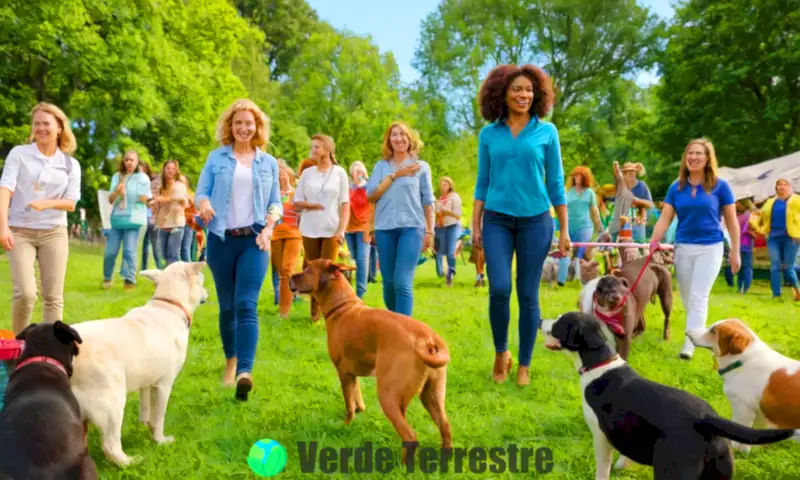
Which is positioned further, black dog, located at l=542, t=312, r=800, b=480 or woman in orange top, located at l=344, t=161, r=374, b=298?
woman in orange top, located at l=344, t=161, r=374, b=298

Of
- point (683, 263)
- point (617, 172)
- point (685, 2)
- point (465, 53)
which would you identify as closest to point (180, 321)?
point (683, 263)

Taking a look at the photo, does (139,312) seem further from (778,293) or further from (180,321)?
(778,293)

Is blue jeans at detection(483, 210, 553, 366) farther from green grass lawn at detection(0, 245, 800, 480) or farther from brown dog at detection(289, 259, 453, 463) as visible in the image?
brown dog at detection(289, 259, 453, 463)

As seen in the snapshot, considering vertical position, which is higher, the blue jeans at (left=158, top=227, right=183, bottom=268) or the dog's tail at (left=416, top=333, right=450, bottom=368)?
the blue jeans at (left=158, top=227, right=183, bottom=268)

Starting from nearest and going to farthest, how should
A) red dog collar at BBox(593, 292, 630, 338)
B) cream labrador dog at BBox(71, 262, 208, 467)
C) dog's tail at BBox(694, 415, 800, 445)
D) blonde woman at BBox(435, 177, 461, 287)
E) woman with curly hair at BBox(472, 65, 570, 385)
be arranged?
dog's tail at BBox(694, 415, 800, 445) < cream labrador dog at BBox(71, 262, 208, 467) < woman with curly hair at BBox(472, 65, 570, 385) < red dog collar at BBox(593, 292, 630, 338) < blonde woman at BBox(435, 177, 461, 287)

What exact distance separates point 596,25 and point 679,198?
30116 millimetres

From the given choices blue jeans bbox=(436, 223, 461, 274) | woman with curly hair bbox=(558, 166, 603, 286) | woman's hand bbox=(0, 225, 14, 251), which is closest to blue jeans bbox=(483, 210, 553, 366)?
woman's hand bbox=(0, 225, 14, 251)

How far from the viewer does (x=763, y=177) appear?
1762cm

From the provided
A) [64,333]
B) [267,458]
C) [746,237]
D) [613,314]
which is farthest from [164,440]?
[746,237]

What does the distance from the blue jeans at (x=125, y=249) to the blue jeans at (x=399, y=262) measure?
6119 mm

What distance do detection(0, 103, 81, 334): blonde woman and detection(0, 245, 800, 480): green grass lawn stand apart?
117 cm

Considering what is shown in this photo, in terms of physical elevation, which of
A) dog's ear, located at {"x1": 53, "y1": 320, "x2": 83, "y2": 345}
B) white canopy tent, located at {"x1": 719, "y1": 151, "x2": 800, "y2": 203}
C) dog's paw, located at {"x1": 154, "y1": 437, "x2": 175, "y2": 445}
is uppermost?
white canopy tent, located at {"x1": 719, "y1": 151, "x2": 800, "y2": 203}

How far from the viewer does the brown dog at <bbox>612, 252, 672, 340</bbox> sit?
6320mm

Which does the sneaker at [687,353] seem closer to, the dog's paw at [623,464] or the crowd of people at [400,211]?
the crowd of people at [400,211]
